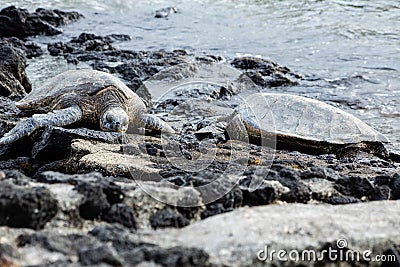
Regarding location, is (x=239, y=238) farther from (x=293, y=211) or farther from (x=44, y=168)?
(x=44, y=168)

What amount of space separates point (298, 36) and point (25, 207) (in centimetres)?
1179

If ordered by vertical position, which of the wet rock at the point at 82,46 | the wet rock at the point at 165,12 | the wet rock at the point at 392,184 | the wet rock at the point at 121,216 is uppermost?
the wet rock at the point at 121,216

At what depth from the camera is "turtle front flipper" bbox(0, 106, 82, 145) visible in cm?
479

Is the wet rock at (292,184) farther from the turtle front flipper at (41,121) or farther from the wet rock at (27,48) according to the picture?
the wet rock at (27,48)

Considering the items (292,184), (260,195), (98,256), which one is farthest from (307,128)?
(98,256)

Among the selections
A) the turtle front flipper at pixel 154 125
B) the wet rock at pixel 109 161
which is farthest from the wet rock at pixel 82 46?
the wet rock at pixel 109 161

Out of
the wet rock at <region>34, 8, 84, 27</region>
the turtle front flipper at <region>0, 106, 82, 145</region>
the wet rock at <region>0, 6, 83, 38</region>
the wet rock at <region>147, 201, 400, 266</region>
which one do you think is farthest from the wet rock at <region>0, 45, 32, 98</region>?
the wet rock at <region>34, 8, 84, 27</region>

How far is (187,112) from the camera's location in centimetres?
751

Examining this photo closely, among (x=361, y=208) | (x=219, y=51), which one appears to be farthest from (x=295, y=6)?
(x=361, y=208)

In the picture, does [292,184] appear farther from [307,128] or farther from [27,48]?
[27,48]

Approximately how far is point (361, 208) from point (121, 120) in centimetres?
314

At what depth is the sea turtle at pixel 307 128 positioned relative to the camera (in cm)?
593

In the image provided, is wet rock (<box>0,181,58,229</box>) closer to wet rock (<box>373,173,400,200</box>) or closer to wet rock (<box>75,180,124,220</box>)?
wet rock (<box>75,180,124,220</box>)

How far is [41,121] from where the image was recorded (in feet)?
16.4
